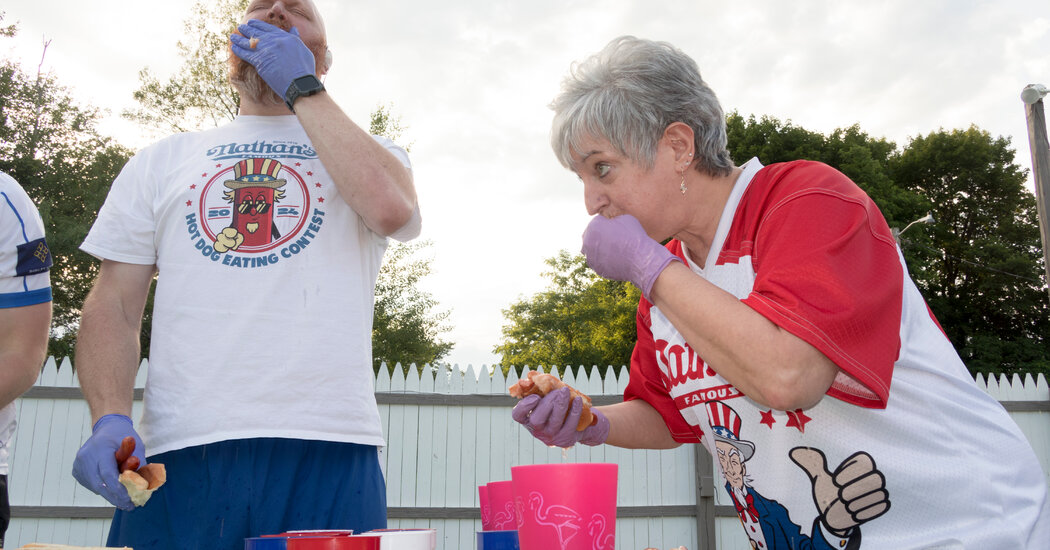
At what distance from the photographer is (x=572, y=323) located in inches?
1176

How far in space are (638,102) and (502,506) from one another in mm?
861

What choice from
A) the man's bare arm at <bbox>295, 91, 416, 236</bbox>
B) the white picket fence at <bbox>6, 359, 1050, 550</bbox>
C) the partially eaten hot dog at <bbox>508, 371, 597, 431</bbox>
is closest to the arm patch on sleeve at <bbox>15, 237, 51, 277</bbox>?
the man's bare arm at <bbox>295, 91, 416, 236</bbox>

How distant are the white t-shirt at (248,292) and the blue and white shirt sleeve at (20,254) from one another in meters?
0.52

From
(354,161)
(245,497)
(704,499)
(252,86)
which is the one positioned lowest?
(704,499)

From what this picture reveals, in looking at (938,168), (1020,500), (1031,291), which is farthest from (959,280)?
(1020,500)

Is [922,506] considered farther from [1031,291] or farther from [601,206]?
[1031,291]

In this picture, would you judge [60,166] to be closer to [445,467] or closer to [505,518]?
[445,467]

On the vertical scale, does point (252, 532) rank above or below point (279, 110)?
below

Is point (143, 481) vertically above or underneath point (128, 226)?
underneath

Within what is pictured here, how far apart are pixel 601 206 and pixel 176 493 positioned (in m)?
1.10

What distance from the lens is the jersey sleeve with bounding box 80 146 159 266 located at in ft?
5.86

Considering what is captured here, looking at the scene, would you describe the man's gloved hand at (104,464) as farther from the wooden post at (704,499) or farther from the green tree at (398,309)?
the green tree at (398,309)

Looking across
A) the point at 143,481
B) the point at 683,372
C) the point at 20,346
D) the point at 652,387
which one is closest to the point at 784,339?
the point at 683,372

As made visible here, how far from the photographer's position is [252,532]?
59.3 inches
